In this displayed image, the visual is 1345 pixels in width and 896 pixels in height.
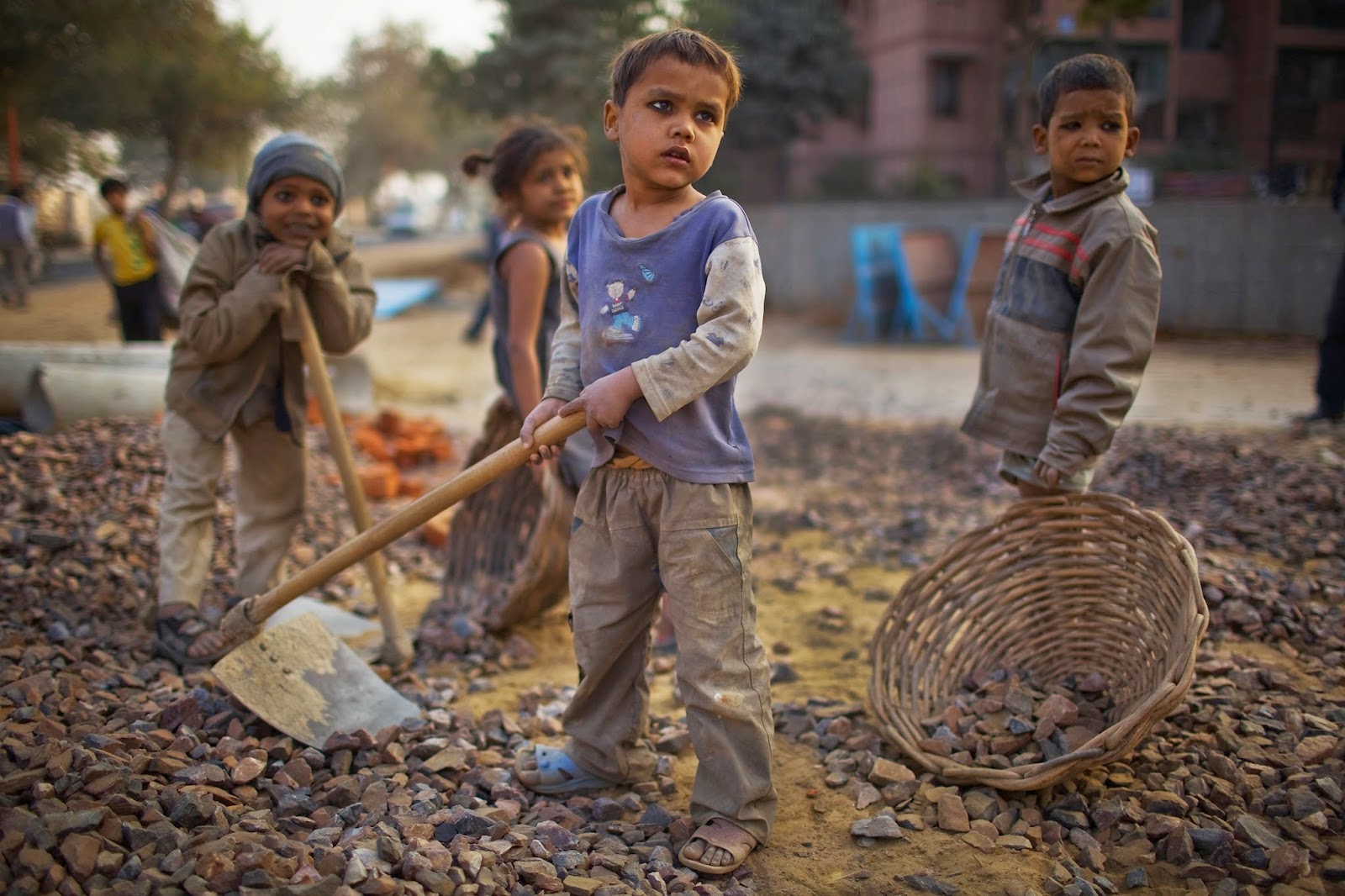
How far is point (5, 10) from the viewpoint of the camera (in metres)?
7.98

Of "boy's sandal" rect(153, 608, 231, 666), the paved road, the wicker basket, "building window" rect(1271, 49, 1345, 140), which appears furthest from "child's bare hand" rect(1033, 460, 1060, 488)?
"building window" rect(1271, 49, 1345, 140)

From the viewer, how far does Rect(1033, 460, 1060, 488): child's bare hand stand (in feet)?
9.59

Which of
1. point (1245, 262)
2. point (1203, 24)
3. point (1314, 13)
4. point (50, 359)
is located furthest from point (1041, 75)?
point (50, 359)

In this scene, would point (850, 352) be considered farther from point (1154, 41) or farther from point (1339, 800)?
point (1154, 41)

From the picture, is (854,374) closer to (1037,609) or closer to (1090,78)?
(1037,609)

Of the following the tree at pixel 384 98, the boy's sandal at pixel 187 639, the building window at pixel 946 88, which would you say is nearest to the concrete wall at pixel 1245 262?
the boy's sandal at pixel 187 639

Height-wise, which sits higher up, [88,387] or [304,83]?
[304,83]

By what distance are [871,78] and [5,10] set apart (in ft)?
58.6

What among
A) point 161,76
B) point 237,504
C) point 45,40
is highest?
point 161,76

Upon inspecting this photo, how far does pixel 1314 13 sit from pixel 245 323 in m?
21.3

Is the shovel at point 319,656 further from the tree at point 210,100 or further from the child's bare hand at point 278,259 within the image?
the tree at point 210,100

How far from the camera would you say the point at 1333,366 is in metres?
6.24

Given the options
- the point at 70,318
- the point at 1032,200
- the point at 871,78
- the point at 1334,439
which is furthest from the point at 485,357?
the point at 871,78

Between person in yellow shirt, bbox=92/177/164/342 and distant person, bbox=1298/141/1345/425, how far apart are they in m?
8.28
